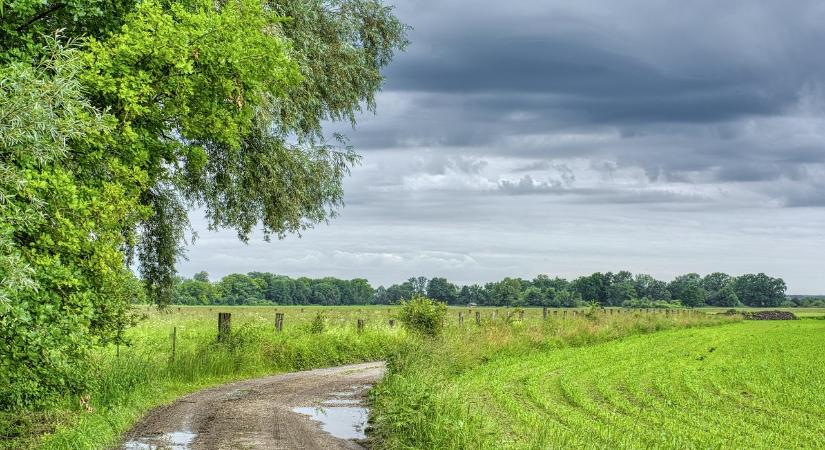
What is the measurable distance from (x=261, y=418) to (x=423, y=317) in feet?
47.2

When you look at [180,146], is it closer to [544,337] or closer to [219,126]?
[219,126]

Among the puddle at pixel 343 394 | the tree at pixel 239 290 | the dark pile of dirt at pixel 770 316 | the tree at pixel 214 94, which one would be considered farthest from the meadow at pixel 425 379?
the tree at pixel 239 290

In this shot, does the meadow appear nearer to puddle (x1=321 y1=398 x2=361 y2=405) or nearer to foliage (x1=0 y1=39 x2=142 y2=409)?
puddle (x1=321 y1=398 x2=361 y2=405)

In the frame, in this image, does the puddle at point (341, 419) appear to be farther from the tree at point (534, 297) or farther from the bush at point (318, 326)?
the tree at point (534, 297)

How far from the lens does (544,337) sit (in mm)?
36312

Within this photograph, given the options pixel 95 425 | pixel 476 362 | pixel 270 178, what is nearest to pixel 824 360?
pixel 476 362

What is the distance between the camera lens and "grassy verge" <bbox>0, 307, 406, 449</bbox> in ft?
46.4

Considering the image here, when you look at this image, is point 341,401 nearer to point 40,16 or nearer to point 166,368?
point 166,368

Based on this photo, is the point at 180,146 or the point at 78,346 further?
the point at 180,146

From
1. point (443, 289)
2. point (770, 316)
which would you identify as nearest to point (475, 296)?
point (443, 289)

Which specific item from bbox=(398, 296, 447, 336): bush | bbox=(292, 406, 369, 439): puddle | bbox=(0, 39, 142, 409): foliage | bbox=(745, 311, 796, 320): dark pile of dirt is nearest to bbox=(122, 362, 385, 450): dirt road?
bbox=(292, 406, 369, 439): puddle

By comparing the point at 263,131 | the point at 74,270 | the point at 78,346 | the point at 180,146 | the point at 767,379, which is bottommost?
the point at 767,379

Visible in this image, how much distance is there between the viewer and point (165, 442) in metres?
13.2

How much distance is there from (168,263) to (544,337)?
18.1m
